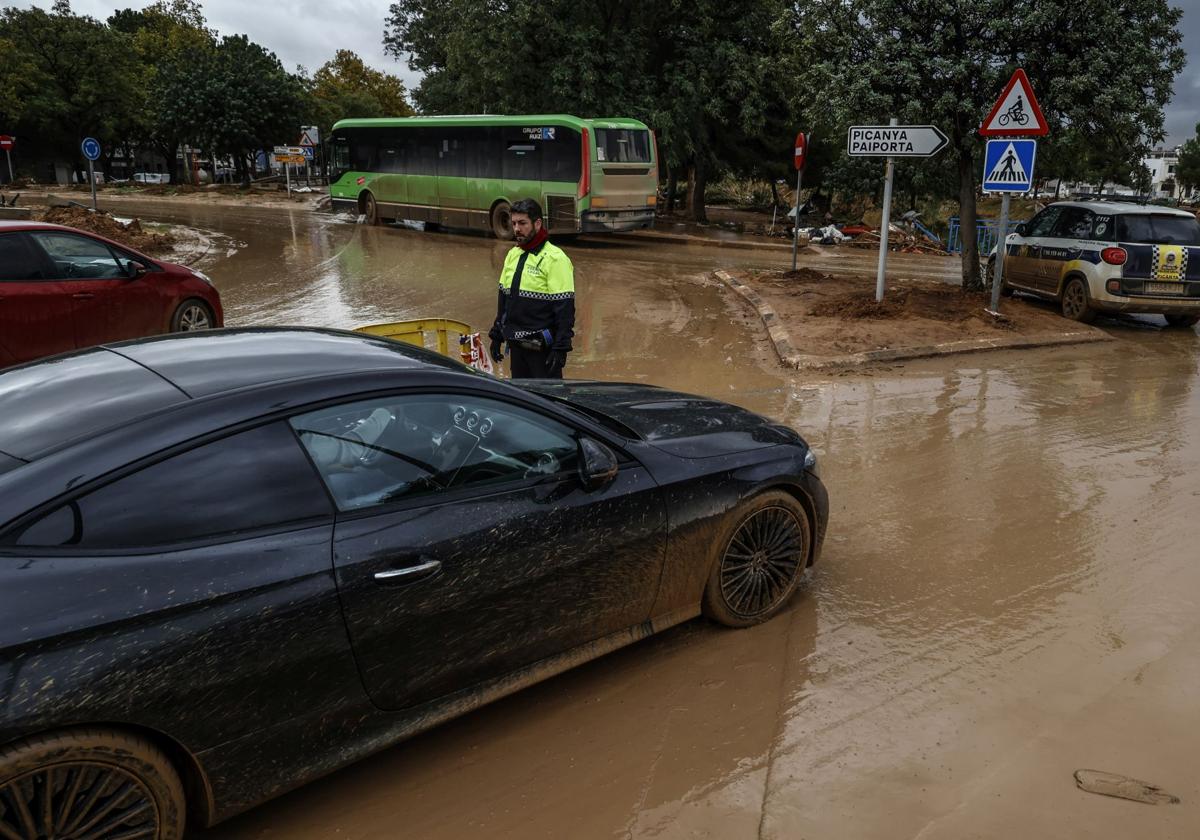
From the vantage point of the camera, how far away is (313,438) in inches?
112

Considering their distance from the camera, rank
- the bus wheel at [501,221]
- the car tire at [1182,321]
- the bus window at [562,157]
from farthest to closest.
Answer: the bus wheel at [501,221], the bus window at [562,157], the car tire at [1182,321]

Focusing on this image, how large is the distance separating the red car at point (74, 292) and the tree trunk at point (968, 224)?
33.4 feet

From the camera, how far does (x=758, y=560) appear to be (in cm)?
406

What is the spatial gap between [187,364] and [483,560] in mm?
1185

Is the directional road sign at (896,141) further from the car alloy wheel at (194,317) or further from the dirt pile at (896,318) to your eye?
the car alloy wheel at (194,317)

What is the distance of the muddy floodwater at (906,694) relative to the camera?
A: 9.59 ft

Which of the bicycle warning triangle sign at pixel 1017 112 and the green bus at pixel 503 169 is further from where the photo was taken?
the green bus at pixel 503 169

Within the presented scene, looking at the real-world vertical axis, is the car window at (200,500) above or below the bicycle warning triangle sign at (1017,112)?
below

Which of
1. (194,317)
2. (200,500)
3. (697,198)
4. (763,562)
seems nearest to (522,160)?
(697,198)

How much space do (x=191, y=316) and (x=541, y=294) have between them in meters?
5.07

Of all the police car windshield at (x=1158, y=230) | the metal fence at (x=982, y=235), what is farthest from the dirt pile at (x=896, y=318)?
the metal fence at (x=982, y=235)

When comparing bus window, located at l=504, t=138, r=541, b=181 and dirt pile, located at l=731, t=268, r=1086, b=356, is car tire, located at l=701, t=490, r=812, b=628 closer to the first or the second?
dirt pile, located at l=731, t=268, r=1086, b=356

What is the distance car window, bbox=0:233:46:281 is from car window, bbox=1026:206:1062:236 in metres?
12.3

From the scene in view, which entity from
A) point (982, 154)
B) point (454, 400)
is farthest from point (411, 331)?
point (982, 154)
